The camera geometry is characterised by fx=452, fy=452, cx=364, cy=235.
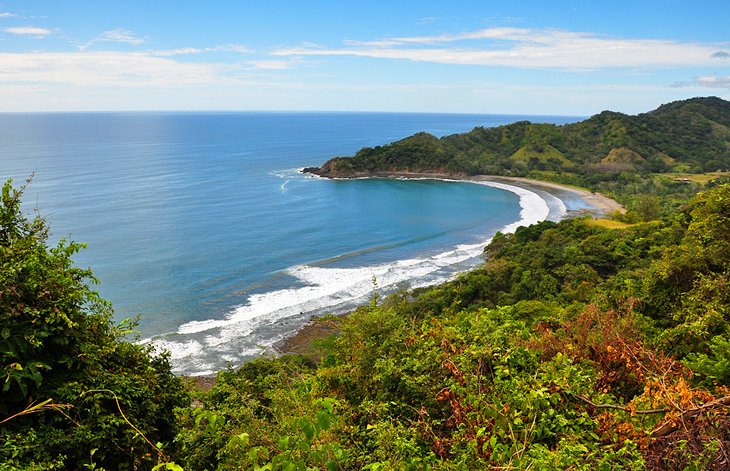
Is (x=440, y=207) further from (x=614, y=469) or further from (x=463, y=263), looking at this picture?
(x=614, y=469)

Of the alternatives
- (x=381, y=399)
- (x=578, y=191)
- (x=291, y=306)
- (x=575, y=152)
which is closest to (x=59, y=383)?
(x=381, y=399)

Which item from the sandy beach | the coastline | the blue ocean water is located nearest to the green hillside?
the sandy beach

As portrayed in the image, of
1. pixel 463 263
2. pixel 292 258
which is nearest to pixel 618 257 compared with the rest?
pixel 463 263

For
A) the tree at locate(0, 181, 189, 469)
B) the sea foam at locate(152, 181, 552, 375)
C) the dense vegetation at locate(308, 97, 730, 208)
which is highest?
the dense vegetation at locate(308, 97, 730, 208)

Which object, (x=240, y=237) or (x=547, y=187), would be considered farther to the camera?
(x=547, y=187)

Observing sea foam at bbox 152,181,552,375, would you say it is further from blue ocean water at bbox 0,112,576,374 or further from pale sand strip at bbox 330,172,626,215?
pale sand strip at bbox 330,172,626,215

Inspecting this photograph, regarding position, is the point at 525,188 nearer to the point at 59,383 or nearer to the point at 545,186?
the point at 545,186

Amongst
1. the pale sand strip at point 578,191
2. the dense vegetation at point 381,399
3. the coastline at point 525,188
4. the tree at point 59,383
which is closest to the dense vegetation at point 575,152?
the coastline at point 525,188
